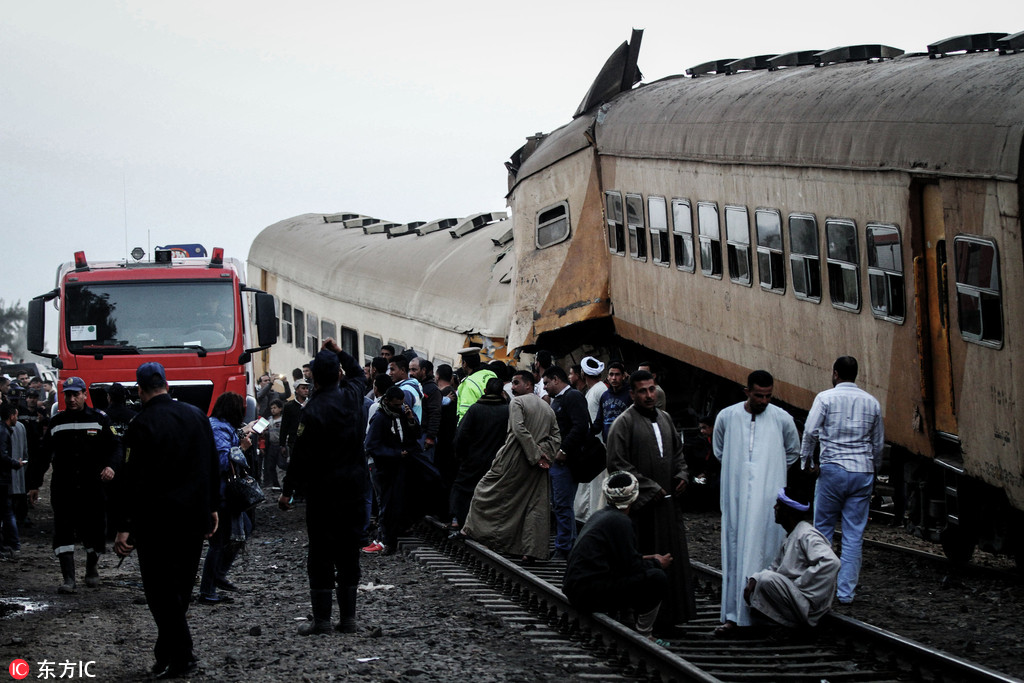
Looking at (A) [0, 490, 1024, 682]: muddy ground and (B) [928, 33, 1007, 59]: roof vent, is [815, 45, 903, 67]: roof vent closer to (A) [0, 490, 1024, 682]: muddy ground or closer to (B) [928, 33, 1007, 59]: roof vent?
(B) [928, 33, 1007, 59]: roof vent

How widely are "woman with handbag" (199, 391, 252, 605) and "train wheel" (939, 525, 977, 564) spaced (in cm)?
544

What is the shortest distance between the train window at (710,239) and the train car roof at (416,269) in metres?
4.45

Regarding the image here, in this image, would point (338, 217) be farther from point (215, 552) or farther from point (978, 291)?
point (978, 291)

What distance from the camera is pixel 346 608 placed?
9297 millimetres

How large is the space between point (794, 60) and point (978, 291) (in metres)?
6.14

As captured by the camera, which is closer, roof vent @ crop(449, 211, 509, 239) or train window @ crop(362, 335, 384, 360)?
train window @ crop(362, 335, 384, 360)

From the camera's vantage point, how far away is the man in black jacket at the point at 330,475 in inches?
354

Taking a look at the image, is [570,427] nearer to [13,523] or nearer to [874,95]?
[874,95]

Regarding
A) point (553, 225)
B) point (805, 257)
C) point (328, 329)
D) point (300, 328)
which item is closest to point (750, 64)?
point (553, 225)

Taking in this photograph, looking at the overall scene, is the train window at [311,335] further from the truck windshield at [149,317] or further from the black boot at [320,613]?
the black boot at [320,613]

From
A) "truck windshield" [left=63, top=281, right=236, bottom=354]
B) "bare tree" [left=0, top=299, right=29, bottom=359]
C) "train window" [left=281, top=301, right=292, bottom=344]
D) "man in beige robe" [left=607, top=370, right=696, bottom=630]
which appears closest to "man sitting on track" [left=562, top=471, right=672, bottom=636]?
"man in beige robe" [left=607, top=370, right=696, bottom=630]

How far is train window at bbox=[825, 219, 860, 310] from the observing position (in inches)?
458

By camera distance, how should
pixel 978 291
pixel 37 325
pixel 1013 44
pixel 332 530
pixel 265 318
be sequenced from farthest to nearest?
pixel 265 318 → pixel 37 325 → pixel 1013 44 → pixel 978 291 → pixel 332 530

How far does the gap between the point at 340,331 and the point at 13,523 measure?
1251cm
